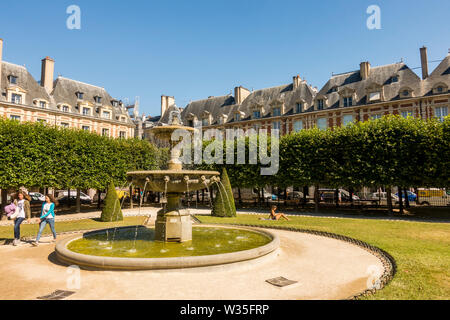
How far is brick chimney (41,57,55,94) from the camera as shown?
1518 inches

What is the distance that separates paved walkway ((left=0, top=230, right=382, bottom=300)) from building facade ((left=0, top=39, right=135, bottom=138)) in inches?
1164

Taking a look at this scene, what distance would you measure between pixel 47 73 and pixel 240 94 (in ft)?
93.4

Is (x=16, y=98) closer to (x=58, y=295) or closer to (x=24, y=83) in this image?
(x=24, y=83)

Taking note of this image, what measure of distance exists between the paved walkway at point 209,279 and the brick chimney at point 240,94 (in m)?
41.5

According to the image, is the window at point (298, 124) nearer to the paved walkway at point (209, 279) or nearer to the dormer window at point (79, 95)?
the dormer window at point (79, 95)

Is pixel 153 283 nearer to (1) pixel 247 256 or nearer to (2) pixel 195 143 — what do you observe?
(1) pixel 247 256

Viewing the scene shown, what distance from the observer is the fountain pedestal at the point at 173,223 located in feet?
29.3

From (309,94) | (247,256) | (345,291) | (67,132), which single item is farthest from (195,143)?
(345,291)

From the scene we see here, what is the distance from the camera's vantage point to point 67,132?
23391 mm

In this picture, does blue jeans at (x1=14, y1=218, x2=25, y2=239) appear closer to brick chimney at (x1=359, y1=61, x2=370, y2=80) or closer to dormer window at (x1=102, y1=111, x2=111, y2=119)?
dormer window at (x1=102, y1=111, x2=111, y2=119)

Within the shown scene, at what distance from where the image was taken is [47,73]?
1524 inches

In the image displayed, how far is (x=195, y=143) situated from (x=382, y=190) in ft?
85.6

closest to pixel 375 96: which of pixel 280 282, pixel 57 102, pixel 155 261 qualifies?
pixel 280 282

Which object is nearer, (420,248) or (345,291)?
(345,291)
